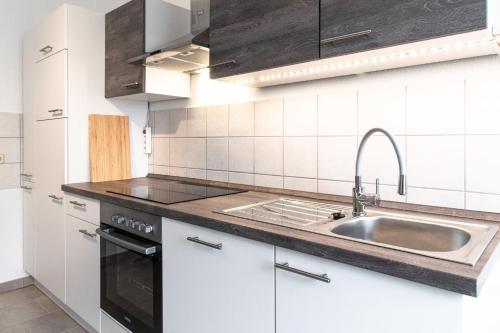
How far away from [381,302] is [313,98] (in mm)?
1141

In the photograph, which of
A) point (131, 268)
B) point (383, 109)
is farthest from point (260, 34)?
point (131, 268)

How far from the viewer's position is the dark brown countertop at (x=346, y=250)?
0.80m

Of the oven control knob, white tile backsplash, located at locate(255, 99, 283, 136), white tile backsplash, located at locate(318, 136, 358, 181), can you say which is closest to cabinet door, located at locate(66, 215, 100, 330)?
the oven control knob

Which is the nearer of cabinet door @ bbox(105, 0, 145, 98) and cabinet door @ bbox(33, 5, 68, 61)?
cabinet door @ bbox(105, 0, 145, 98)

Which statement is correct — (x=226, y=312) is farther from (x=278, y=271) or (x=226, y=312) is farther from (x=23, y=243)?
(x=23, y=243)

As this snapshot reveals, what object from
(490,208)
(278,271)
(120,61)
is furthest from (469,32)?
(120,61)

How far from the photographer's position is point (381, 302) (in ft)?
3.02

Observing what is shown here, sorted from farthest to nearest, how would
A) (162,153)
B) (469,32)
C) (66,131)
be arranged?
(162,153)
(66,131)
(469,32)

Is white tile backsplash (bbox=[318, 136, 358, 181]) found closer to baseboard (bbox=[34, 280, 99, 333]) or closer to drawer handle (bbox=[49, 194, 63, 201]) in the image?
baseboard (bbox=[34, 280, 99, 333])

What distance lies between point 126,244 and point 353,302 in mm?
1183

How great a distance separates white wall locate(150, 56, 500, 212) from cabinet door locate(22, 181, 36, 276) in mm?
1377

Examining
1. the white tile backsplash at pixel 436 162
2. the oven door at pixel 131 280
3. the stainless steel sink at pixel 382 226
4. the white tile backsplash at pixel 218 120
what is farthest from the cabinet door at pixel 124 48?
the white tile backsplash at pixel 436 162

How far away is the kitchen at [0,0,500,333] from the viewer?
1.05 meters

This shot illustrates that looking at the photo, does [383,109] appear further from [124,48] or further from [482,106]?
[124,48]
